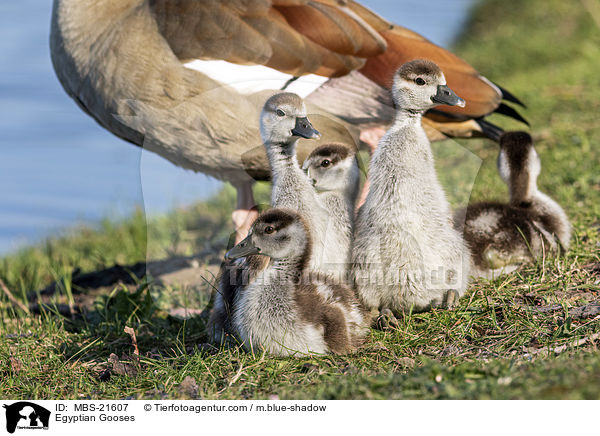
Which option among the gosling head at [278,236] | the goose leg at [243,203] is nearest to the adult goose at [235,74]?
the goose leg at [243,203]

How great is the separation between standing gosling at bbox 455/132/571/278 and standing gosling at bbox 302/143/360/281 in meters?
0.85

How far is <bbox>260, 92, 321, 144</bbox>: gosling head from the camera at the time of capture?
3811 mm

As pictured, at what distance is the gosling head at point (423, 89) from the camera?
3791mm

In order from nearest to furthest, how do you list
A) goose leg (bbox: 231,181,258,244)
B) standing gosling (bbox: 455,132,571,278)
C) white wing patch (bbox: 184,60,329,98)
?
standing gosling (bbox: 455,132,571,278) → white wing patch (bbox: 184,60,329,98) → goose leg (bbox: 231,181,258,244)

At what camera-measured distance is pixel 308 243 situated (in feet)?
11.6

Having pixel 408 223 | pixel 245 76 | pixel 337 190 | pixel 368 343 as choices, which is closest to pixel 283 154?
pixel 337 190

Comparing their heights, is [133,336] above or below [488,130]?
below

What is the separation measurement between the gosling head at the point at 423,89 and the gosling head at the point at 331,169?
0.47m

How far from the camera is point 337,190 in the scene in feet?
13.4

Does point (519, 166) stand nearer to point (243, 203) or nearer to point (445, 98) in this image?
point (445, 98)

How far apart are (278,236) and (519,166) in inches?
83.2

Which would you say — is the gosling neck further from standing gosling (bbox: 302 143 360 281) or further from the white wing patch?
the white wing patch
